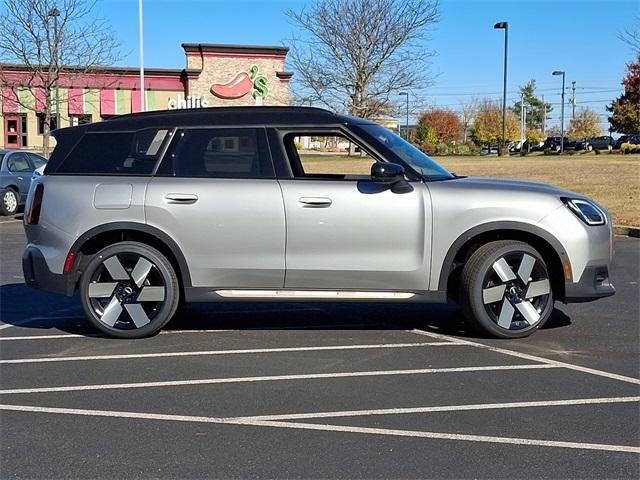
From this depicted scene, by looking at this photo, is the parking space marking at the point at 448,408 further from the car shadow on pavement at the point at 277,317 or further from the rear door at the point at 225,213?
the rear door at the point at 225,213

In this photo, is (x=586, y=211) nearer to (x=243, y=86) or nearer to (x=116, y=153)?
(x=116, y=153)

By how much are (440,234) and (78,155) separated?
299 centimetres

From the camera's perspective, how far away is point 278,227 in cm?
601

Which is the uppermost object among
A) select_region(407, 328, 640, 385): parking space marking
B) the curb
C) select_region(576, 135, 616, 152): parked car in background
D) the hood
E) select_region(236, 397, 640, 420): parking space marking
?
select_region(576, 135, 616, 152): parked car in background

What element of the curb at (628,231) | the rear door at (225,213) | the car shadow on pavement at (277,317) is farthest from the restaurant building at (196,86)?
the rear door at (225,213)

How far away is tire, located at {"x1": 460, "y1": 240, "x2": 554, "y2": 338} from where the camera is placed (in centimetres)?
602

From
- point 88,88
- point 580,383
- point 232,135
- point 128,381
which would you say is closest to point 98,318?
point 128,381

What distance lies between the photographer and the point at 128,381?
16.9ft

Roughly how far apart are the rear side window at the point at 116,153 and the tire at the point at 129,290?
618 millimetres

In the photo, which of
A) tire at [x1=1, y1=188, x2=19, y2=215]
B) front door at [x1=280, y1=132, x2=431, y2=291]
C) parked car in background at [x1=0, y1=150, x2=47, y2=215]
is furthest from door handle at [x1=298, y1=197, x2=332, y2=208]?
tire at [x1=1, y1=188, x2=19, y2=215]

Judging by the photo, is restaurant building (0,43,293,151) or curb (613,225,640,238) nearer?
curb (613,225,640,238)

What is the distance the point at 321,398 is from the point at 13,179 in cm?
1387

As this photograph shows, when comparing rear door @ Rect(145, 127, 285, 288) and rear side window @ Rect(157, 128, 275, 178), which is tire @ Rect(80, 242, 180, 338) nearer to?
rear door @ Rect(145, 127, 285, 288)

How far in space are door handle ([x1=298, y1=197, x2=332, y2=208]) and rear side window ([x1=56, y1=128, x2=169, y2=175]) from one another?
127 cm
